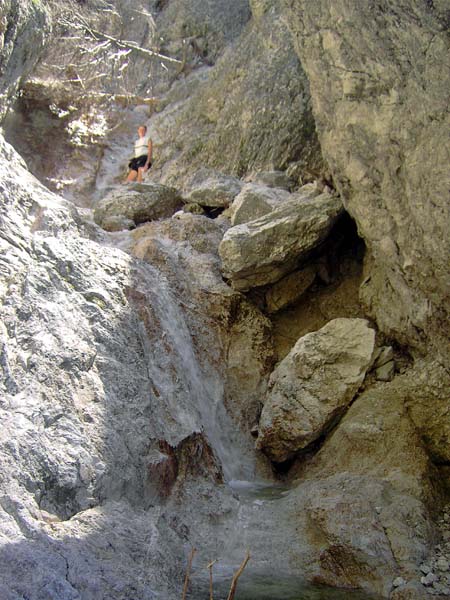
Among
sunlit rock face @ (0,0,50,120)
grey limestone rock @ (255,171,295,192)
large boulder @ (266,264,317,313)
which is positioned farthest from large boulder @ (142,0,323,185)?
sunlit rock face @ (0,0,50,120)

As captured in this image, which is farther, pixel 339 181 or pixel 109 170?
pixel 109 170

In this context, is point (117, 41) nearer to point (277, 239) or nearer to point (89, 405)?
point (277, 239)

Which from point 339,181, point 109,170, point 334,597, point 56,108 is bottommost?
point 334,597

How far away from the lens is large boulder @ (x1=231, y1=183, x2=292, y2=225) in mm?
8594

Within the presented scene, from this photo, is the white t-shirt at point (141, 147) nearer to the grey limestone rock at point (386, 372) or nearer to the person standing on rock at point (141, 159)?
the person standing on rock at point (141, 159)

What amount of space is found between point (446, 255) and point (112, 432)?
3460 mm

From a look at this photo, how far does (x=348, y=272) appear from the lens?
325 inches

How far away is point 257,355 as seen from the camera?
7867mm

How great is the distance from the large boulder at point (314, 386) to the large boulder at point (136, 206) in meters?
3.91

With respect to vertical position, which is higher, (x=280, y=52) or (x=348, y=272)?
(x=280, y=52)

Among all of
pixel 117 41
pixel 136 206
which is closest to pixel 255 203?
pixel 136 206

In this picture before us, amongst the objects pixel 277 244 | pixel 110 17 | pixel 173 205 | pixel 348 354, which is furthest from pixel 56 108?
pixel 348 354

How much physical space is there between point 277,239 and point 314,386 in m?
1.97

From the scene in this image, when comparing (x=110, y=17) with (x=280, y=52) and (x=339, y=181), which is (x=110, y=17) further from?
(x=339, y=181)
